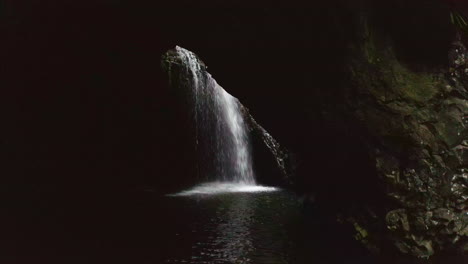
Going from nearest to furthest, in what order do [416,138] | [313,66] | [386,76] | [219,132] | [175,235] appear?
[416,138] → [386,76] → [313,66] → [175,235] → [219,132]

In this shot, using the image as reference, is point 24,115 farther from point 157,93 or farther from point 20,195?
point 157,93

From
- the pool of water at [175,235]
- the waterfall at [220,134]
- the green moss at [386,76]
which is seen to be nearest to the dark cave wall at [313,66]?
the green moss at [386,76]

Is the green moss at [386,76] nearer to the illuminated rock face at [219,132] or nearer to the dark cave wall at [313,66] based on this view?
the dark cave wall at [313,66]

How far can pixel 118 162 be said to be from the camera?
2073 centimetres

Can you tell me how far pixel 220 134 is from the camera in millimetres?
23234

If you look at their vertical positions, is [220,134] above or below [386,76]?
above

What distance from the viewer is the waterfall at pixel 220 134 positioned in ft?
72.3

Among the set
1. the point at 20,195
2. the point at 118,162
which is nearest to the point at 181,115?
the point at 118,162

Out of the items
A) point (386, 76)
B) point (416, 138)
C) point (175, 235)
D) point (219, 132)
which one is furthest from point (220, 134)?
point (416, 138)

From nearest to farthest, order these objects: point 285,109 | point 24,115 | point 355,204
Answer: point 355,204
point 285,109
point 24,115

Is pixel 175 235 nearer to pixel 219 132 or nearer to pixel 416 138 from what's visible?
pixel 416 138

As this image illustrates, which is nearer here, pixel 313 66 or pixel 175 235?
pixel 313 66

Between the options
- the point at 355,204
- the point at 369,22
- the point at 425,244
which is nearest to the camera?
the point at 425,244

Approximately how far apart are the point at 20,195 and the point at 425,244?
14.2 metres
